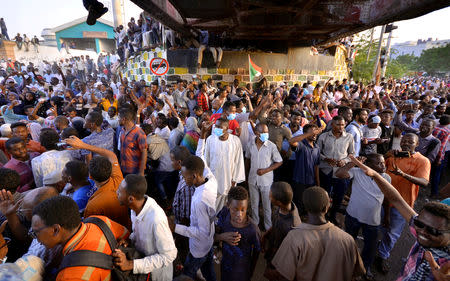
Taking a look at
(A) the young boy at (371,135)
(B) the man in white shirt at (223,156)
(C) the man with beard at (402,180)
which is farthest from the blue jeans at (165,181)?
(A) the young boy at (371,135)

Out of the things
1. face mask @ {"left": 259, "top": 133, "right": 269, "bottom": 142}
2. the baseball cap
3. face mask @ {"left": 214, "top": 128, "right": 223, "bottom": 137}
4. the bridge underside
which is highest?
the bridge underside

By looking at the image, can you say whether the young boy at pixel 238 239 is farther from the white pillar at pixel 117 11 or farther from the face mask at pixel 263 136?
the white pillar at pixel 117 11

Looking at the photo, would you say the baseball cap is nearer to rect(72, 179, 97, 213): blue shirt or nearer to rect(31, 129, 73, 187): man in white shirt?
rect(31, 129, 73, 187): man in white shirt

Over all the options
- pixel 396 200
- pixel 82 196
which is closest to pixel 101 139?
pixel 82 196

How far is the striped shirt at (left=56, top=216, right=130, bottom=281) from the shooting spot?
1.37m

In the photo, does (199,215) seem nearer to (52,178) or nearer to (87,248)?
(87,248)

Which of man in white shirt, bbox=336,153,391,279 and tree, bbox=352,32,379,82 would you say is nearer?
man in white shirt, bbox=336,153,391,279

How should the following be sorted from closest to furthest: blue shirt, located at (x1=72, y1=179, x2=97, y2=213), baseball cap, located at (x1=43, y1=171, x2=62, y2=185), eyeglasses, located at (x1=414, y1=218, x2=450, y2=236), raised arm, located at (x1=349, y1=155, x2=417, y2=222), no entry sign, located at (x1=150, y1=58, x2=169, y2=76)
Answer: eyeglasses, located at (x1=414, y1=218, x2=450, y2=236) → raised arm, located at (x1=349, y1=155, x2=417, y2=222) → blue shirt, located at (x1=72, y1=179, x2=97, y2=213) → baseball cap, located at (x1=43, y1=171, x2=62, y2=185) → no entry sign, located at (x1=150, y1=58, x2=169, y2=76)

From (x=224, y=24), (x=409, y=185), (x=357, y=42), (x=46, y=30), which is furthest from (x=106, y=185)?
(x=46, y=30)

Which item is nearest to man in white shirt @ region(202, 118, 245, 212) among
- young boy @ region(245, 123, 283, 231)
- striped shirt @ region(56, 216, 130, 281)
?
young boy @ region(245, 123, 283, 231)

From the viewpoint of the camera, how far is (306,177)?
3.91m

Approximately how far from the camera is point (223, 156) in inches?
141

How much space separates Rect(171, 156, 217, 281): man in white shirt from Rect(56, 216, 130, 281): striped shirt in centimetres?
79

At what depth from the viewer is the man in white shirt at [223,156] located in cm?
356
